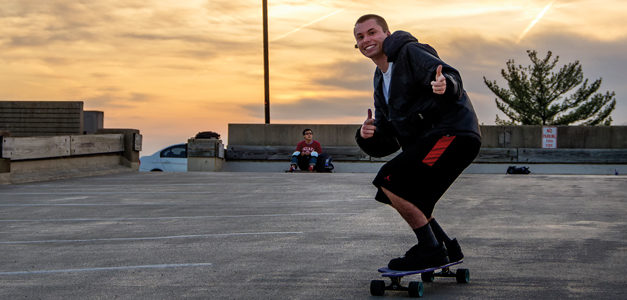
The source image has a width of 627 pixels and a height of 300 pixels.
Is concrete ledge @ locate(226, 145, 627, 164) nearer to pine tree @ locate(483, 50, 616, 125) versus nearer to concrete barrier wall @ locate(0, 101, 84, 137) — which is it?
concrete barrier wall @ locate(0, 101, 84, 137)

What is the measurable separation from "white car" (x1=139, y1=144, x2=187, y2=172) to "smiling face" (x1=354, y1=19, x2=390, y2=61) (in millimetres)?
24950

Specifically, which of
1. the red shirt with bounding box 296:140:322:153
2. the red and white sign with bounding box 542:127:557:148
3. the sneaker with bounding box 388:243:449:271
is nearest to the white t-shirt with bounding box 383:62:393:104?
the sneaker with bounding box 388:243:449:271

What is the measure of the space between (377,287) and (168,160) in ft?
84.3

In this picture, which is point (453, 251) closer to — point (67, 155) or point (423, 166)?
point (423, 166)

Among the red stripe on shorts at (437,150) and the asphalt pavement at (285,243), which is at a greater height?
the red stripe on shorts at (437,150)

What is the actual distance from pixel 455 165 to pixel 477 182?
11399mm

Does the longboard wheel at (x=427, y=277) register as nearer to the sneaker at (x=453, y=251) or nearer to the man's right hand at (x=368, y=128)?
the sneaker at (x=453, y=251)

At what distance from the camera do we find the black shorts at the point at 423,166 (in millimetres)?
4879

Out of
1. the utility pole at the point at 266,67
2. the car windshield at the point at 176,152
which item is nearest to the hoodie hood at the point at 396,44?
the car windshield at the point at 176,152

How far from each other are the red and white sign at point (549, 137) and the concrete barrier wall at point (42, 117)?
49.7 feet

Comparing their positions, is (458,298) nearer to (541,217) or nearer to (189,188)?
(541,217)

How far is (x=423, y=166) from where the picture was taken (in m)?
4.89

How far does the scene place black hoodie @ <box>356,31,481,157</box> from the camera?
484cm

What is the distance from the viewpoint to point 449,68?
4840 millimetres
